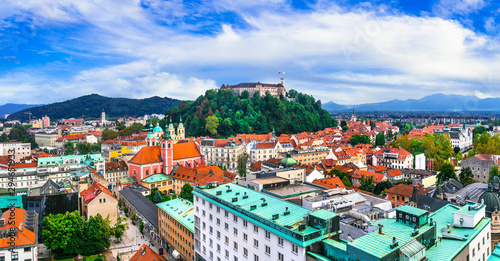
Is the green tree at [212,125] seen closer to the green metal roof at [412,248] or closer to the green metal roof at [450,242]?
the green metal roof at [450,242]

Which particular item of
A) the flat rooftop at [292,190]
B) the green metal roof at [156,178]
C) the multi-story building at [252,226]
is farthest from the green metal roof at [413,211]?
the green metal roof at [156,178]

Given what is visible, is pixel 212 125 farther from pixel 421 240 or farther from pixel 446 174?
pixel 421 240

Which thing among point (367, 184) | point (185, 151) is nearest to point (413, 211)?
point (367, 184)

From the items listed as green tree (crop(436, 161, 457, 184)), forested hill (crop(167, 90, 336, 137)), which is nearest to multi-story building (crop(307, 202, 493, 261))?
green tree (crop(436, 161, 457, 184))

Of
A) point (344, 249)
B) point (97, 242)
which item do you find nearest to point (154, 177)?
point (97, 242)

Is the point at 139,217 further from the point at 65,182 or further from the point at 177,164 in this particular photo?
the point at 177,164

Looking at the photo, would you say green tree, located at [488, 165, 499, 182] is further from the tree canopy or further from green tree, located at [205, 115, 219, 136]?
green tree, located at [205, 115, 219, 136]
